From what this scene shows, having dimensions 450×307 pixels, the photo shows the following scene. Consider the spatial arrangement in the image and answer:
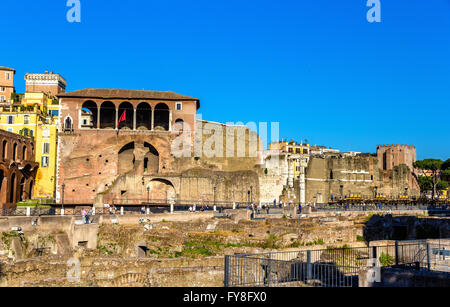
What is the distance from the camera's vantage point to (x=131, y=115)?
73188 millimetres

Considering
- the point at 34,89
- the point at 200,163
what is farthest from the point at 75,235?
the point at 34,89

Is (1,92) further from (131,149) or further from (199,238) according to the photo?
(199,238)

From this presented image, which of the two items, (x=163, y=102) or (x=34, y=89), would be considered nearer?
(x=163, y=102)

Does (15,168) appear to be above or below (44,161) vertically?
below

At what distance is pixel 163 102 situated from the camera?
2741 inches

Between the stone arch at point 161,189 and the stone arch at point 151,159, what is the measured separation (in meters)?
4.80

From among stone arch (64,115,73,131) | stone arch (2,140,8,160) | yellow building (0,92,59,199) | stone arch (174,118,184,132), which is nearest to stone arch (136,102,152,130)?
stone arch (174,118,184,132)

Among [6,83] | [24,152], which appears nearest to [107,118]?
[24,152]

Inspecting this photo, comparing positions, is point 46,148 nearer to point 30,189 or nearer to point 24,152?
point 24,152

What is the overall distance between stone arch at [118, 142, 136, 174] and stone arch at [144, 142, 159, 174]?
70.4 inches

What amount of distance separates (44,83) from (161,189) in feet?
105

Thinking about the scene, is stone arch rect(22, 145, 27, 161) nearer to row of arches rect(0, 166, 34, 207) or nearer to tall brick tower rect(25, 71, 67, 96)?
row of arches rect(0, 166, 34, 207)

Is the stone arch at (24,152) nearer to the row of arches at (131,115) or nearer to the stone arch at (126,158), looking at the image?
the row of arches at (131,115)
